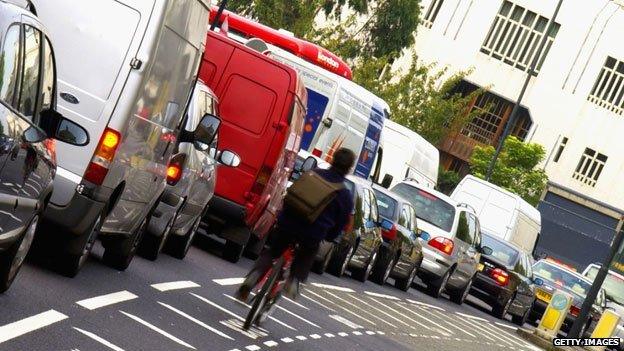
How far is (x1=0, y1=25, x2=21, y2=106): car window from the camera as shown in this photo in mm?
9836

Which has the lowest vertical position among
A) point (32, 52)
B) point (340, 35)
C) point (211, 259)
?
point (211, 259)

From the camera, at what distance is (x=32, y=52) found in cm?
1070

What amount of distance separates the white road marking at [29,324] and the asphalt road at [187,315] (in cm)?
1

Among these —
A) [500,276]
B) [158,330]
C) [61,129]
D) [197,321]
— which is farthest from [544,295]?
[61,129]

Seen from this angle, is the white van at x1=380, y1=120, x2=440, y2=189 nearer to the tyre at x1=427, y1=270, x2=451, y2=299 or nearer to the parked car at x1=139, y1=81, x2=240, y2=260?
the tyre at x1=427, y1=270, x2=451, y2=299

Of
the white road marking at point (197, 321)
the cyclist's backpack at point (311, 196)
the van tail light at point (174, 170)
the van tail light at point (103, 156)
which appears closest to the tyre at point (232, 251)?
the van tail light at point (174, 170)

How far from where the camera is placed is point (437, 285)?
33219 mm

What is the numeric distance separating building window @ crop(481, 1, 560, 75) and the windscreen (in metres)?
52.0

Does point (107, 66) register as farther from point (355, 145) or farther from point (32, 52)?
point (355, 145)

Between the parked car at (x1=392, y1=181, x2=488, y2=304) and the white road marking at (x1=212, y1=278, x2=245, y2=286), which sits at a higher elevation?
the parked car at (x1=392, y1=181, x2=488, y2=304)

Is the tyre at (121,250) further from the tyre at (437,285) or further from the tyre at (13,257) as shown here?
the tyre at (437,285)

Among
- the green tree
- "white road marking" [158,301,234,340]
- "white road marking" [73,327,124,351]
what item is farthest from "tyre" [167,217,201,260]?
the green tree

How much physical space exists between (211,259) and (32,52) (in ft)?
34.7

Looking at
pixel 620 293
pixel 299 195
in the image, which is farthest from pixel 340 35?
pixel 299 195
